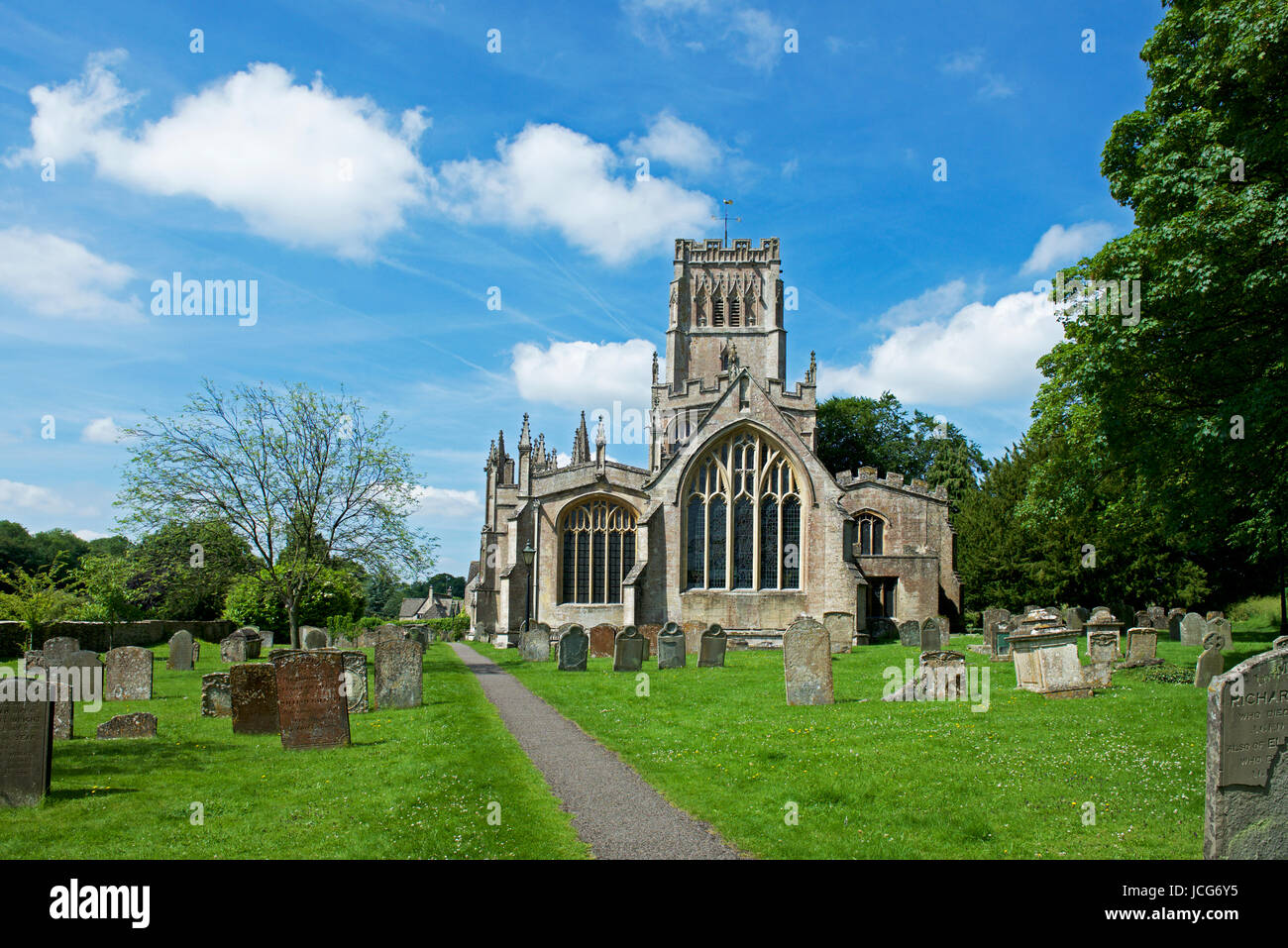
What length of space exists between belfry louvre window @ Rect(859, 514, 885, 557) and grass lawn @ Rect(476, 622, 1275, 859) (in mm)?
19552

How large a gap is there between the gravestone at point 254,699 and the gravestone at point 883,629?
25.3 meters

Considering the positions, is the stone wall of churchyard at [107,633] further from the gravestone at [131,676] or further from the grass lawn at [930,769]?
the grass lawn at [930,769]

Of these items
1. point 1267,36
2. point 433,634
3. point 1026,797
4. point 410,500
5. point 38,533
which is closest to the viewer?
point 1026,797

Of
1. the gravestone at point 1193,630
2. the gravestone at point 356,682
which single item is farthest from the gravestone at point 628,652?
the gravestone at point 1193,630

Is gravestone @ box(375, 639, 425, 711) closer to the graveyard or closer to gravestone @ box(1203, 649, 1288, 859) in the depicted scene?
the graveyard

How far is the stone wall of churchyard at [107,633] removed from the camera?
25.8 metres

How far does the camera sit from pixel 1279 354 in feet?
42.8

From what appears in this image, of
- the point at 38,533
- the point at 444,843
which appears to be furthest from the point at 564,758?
the point at 38,533

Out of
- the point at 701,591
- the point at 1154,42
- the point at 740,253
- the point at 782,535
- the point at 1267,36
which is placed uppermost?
the point at 740,253

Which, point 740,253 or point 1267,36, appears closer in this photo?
point 1267,36

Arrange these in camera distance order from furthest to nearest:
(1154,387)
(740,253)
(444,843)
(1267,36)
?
(740,253)
(1154,387)
(1267,36)
(444,843)
